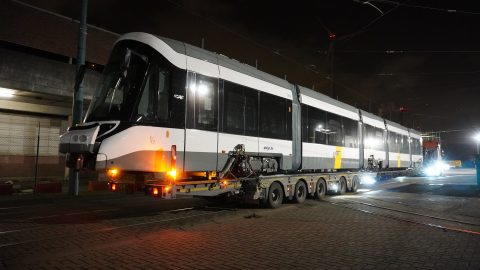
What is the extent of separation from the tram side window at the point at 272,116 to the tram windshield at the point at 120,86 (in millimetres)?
4518

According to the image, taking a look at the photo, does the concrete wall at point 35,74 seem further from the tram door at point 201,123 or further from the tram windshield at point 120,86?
the tram door at point 201,123

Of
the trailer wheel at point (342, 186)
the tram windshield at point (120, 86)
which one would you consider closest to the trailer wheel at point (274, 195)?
the trailer wheel at point (342, 186)

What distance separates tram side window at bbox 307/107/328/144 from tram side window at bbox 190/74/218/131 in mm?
5763

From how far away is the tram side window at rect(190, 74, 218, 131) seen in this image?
9.61 meters

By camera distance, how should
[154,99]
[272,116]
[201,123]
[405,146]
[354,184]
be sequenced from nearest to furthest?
[154,99] → [201,123] → [272,116] → [354,184] → [405,146]

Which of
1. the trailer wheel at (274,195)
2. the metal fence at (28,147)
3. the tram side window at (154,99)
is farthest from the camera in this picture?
the metal fence at (28,147)

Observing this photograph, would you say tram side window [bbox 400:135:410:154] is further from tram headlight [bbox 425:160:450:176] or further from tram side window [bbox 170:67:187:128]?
tram side window [bbox 170:67:187:128]

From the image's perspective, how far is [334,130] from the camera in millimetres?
16953

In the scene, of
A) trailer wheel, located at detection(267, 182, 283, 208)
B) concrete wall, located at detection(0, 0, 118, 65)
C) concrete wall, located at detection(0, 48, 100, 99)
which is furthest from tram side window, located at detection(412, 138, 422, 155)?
concrete wall, located at detection(0, 48, 100, 99)

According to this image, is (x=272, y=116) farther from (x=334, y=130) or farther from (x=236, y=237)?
(x=236, y=237)

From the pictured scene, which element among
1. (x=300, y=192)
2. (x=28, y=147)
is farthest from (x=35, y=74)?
(x=300, y=192)

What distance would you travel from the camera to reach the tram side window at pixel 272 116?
40.2ft

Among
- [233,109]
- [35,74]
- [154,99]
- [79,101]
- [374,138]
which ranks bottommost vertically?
[154,99]

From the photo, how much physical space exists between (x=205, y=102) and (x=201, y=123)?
57 cm
